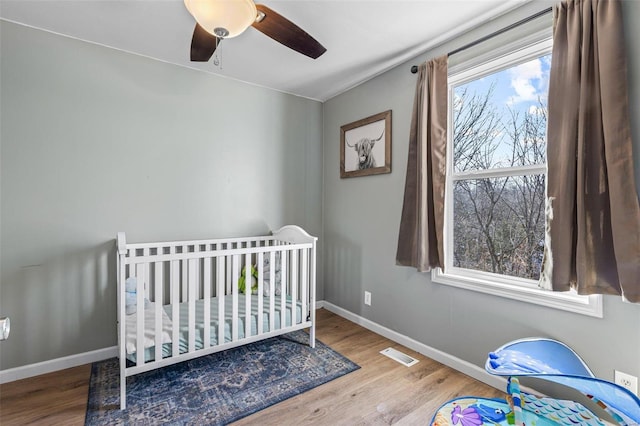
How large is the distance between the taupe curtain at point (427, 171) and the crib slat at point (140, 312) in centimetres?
182

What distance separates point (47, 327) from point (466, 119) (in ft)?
11.0

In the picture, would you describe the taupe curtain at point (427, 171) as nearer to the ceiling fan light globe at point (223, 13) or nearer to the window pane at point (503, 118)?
the window pane at point (503, 118)

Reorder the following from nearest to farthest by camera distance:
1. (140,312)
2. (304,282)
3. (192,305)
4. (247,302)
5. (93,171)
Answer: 1. (140,312)
2. (192,305)
3. (247,302)
4. (93,171)
5. (304,282)

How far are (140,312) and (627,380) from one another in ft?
8.40

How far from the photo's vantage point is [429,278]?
2.39 m

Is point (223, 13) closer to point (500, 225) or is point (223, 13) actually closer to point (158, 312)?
point (158, 312)

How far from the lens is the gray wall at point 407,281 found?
1.52 meters

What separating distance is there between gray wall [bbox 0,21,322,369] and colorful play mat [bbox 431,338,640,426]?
2.30 meters

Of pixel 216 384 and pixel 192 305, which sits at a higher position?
pixel 192 305

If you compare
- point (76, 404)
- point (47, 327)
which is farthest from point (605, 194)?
point (47, 327)

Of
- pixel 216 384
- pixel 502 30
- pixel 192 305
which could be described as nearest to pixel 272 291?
pixel 192 305

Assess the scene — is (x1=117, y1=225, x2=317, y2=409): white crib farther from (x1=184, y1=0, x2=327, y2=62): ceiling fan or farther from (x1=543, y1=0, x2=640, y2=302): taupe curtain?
(x1=543, y1=0, x2=640, y2=302): taupe curtain

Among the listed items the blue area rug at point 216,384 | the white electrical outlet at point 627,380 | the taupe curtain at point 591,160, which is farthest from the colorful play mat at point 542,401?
the blue area rug at point 216,384

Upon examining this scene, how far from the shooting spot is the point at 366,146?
294cm
